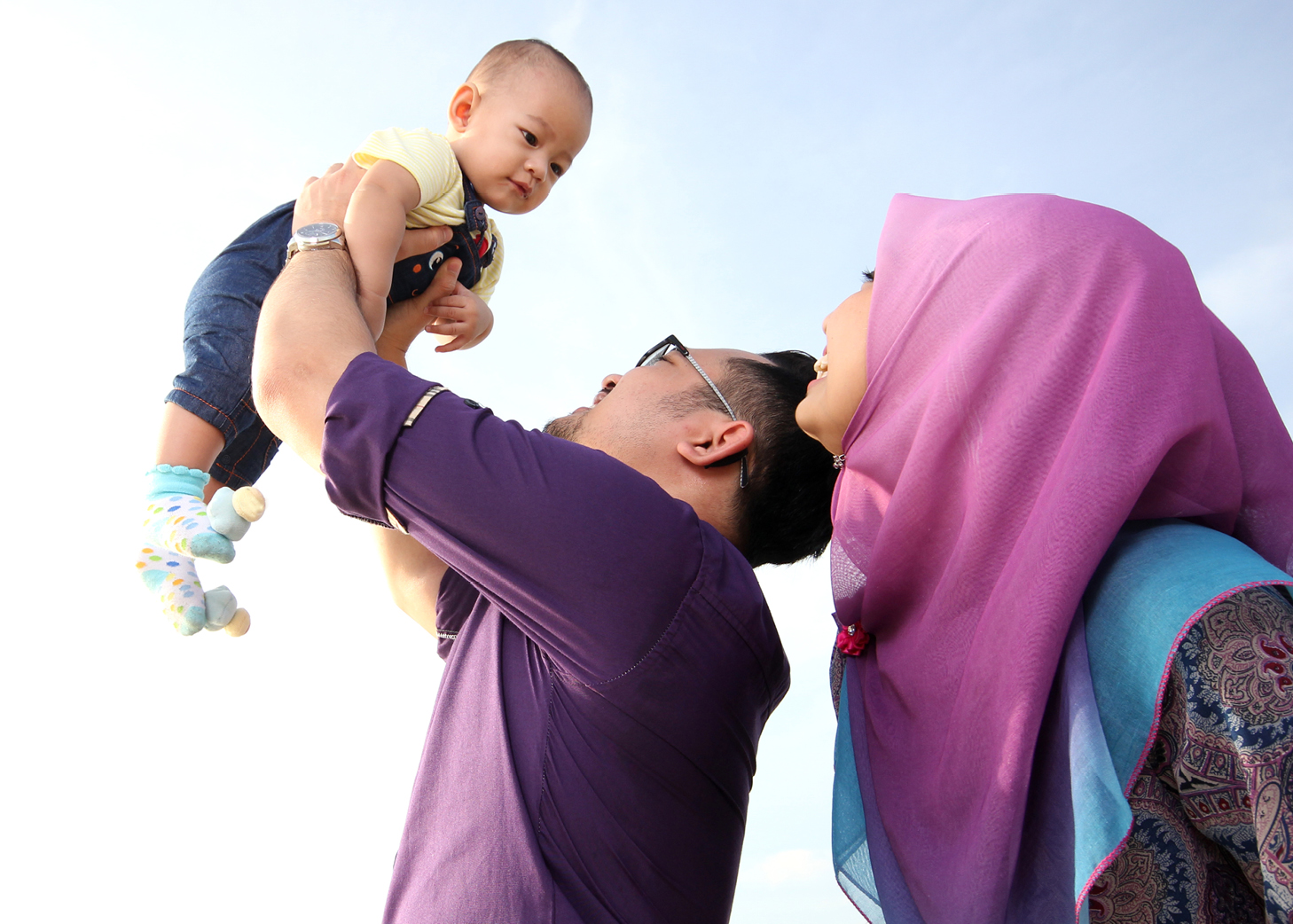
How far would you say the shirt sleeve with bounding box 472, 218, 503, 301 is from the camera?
3602 millimetres

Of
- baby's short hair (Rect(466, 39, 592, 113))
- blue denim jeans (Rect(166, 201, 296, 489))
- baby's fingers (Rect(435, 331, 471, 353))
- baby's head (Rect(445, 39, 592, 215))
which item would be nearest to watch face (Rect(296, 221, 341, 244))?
blue denim jeans (Rect(166, 201, 296, 489))

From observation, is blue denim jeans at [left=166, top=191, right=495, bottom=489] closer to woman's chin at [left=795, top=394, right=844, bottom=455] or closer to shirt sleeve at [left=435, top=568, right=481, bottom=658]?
shirt sleeve at [left=435, top=568, right=481, bottom=658]

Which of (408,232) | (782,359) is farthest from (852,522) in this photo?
(408,232)

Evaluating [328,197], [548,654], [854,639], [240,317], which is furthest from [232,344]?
[854,639]

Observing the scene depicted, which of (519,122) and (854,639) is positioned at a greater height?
(519,122)

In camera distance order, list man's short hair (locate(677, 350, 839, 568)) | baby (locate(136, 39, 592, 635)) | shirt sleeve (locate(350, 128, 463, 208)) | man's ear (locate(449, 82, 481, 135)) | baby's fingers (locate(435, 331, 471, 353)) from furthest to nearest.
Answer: man's ear (locate(449, 82, 481, 135)) < baby's fingers (locate(435, 331, 471, 353)) < shirt sleeve (locate(350, 128, 463, 208)) < man's short hair (locate(677, 350, 839, 568)) < baby (locate(136, 39, 592, 635))

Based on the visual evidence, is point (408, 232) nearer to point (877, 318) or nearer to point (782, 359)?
point (782, 359)

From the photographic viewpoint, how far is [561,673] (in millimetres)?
2049

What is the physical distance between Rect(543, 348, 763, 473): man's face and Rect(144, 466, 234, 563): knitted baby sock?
1014 mm

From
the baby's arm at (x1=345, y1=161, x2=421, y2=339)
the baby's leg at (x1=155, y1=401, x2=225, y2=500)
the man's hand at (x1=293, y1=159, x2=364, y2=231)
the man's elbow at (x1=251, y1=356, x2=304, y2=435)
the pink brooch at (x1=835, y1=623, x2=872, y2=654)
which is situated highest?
the man's hand at (x1=293, y1=159, x2=364, y2=231)

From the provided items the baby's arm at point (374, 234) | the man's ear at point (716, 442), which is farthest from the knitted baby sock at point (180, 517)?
Answer: the man's ear at point (716, 442)

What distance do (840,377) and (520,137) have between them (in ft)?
5.69

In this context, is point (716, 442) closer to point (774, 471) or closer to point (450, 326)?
point (774, 471)

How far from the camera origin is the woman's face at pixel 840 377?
2.33 m
